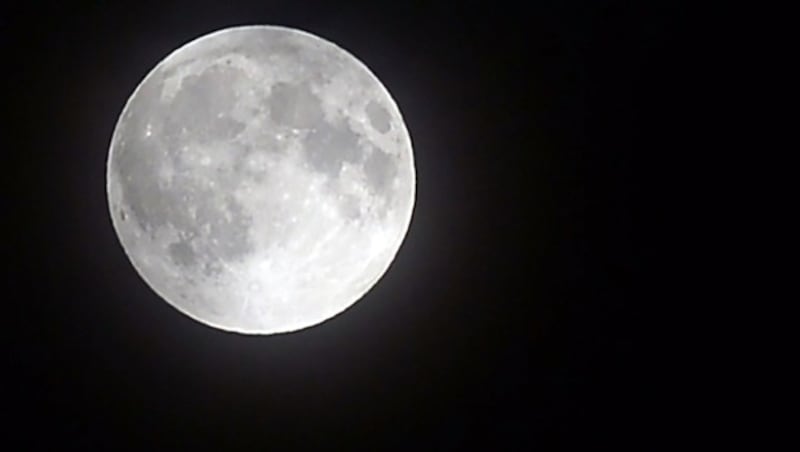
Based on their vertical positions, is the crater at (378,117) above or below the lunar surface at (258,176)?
above

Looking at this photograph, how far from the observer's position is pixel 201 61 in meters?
4.07

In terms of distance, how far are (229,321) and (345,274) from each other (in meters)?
0.42

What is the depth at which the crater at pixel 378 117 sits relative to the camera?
414 centimetres

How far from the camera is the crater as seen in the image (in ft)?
13.6

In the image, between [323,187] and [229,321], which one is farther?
[229,321]

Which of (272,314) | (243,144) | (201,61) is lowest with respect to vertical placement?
(272,314)

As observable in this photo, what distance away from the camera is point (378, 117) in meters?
4.17

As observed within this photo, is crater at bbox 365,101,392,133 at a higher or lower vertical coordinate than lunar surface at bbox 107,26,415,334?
higher

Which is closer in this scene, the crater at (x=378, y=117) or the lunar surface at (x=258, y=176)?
the lunar surface at (x=258, y=176)

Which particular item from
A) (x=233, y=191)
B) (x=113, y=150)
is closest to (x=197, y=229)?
(x=233, y=191)

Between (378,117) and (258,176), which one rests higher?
(378,117)

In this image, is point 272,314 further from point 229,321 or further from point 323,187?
point 323,187

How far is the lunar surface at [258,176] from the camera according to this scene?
155 inches

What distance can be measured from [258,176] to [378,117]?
48 cm
